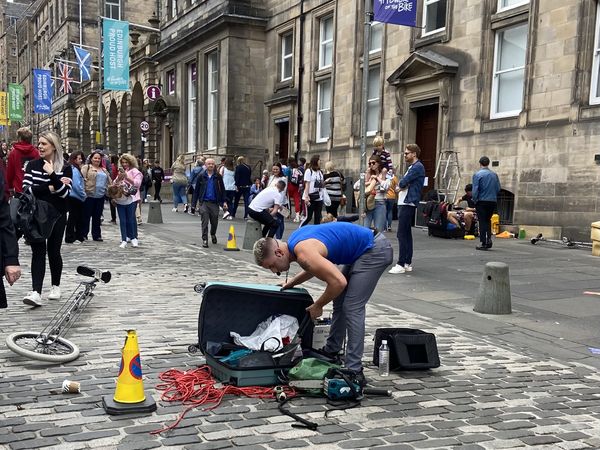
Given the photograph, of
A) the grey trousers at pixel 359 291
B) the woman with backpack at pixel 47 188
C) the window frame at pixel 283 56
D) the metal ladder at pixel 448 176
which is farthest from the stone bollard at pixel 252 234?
the window frame at pixel 283 56

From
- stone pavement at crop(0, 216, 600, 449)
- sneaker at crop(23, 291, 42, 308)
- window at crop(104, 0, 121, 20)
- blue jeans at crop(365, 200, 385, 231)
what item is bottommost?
stone pavement at crop(0, 216, 600, 449)

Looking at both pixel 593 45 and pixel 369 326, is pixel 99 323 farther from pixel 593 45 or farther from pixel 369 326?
pixel 593 45

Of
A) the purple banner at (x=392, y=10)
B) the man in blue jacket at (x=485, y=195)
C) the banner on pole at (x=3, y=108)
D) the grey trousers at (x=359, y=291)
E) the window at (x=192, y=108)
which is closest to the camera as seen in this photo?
the grey trousers at (x=359, y=291)

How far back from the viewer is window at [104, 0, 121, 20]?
6112 centimetres

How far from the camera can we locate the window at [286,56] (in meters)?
26.9

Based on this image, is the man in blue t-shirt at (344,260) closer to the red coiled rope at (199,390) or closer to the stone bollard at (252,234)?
the red coiled rope at (199,390)

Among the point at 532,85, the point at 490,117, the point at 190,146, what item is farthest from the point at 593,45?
the point at 190,146

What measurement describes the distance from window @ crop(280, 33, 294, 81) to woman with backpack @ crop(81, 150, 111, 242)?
1530 centimetres

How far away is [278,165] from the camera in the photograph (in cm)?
1372

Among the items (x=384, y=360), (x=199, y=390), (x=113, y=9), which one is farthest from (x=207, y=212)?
(x=113, y=9)

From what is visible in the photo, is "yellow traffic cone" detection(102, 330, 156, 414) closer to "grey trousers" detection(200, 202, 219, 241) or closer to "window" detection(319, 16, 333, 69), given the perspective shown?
"grey trousers" detection(200, 202, 219, 241)

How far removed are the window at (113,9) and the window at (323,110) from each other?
1747 inches

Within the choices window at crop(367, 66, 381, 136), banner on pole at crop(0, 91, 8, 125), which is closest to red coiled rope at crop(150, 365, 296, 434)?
window at crop(367, 66, 381, 136)

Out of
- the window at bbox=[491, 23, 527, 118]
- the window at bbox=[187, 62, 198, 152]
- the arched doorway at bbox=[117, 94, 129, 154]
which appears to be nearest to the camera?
the window at bbox=[491, 23, 527, 118]
